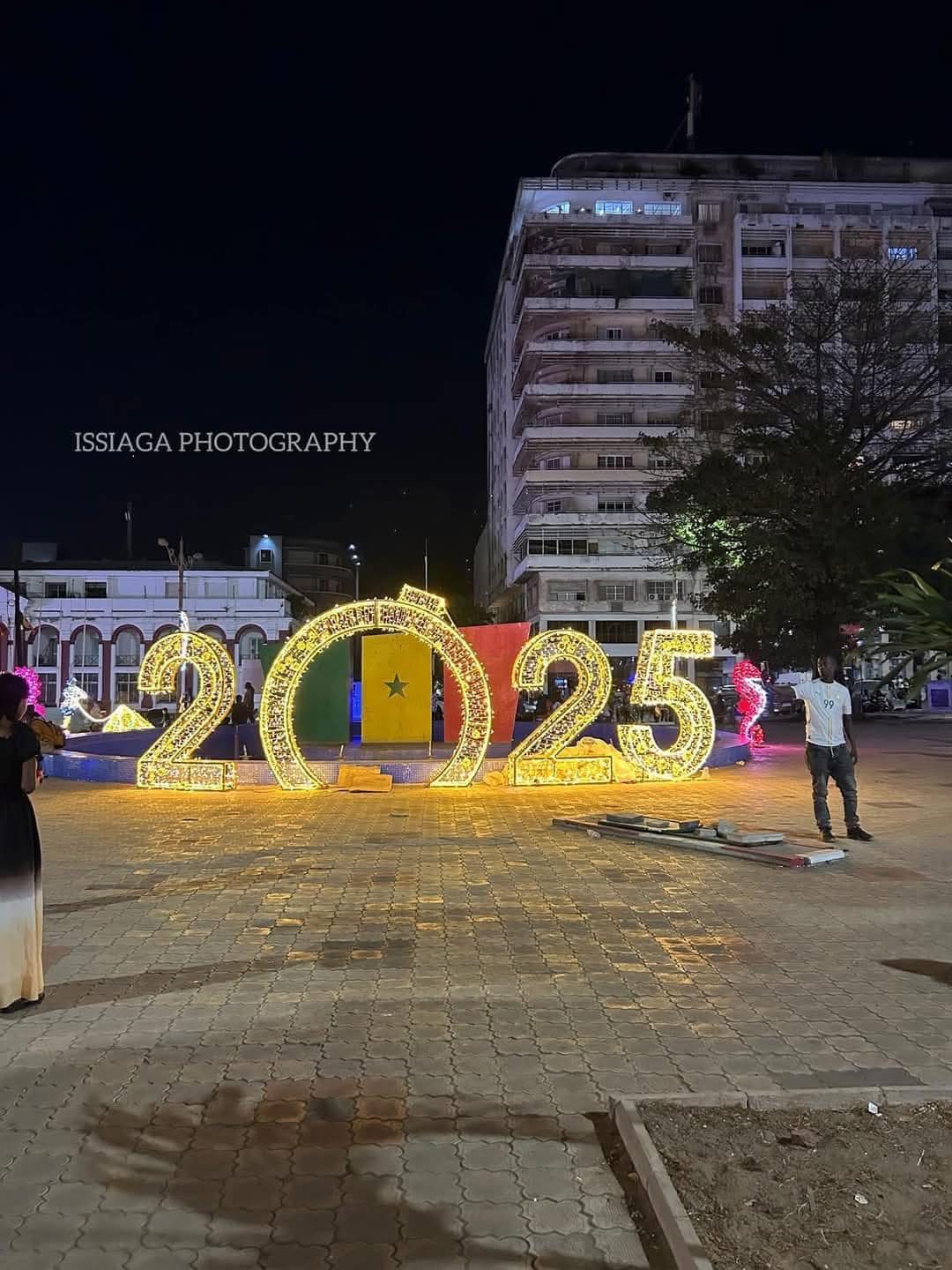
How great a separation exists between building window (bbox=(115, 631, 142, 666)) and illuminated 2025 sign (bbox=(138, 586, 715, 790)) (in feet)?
155

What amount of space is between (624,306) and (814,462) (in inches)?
1465

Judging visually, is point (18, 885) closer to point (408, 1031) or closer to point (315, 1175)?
point (408, 1031)

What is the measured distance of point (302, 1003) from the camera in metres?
5.66

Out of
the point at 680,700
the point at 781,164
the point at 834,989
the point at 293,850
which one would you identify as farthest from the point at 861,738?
the point at 781,164

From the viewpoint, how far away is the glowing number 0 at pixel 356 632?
15.2 meters

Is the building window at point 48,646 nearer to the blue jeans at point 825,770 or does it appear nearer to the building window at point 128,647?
the building window at point 128,647

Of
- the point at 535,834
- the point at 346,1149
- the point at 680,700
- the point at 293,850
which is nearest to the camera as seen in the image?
the point at 346,1149

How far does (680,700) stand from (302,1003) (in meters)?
11.8

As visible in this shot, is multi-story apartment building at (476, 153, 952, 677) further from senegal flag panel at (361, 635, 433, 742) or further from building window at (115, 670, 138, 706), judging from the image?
senegal flag panel at (361, 635, 433, 742)

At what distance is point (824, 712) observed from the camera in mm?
10695

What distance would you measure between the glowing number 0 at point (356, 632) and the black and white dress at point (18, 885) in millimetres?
9383

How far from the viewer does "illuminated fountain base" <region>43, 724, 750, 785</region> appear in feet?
56.0

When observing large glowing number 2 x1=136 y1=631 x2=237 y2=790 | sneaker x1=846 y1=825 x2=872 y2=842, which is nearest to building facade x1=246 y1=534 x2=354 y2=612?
large glowing number 2 x1=136 y1=631 x2=237 y2=790

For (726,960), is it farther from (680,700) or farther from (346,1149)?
(680,700)
